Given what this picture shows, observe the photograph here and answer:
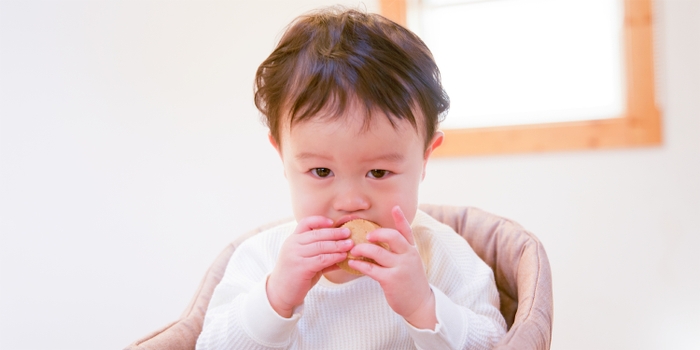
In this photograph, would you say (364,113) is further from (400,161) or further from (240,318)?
(240,318)

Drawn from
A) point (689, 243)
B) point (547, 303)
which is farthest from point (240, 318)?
point (689, 243)

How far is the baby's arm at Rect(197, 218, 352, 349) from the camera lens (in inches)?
37.0

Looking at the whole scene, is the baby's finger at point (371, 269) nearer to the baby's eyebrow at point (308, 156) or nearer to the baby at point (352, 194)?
the baby at point (352, 194)

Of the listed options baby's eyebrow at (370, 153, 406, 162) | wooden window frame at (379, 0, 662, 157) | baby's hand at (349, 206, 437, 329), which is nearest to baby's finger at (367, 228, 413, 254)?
baby's hand at (349, 206, 437, 329)

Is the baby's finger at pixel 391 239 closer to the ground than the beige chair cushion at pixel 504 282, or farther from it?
farther from it

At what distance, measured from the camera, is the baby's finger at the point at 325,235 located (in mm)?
935

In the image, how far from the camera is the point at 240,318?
1.03 meters

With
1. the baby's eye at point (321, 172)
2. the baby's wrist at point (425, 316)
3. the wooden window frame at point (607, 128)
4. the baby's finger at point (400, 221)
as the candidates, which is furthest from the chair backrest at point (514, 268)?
the wooden window frame at point (607, 128)

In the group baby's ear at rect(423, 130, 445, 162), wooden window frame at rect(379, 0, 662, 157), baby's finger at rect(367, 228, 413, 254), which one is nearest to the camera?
baby's finger at rect(367, 228, 413, 254)

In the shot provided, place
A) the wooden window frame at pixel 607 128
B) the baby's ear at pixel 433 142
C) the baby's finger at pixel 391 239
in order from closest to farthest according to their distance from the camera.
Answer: the baby's finger at pixel 391 239
the baby's ear at pixel 433 142
the wooden window frame at pixel 607 128

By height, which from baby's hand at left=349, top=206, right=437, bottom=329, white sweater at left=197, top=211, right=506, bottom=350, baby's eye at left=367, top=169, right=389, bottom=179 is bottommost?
white sweater at left=197, top=211, right=506, bottom=350

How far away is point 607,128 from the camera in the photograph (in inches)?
81.9

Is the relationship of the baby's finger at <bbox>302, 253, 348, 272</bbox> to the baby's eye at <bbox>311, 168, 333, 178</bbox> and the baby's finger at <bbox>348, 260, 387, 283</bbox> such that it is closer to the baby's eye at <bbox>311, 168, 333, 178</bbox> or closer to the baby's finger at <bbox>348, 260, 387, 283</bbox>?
the baby's finger at <bbox>348, 260, 387, 283</bbox>

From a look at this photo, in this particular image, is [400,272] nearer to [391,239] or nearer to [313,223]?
[391,239]
